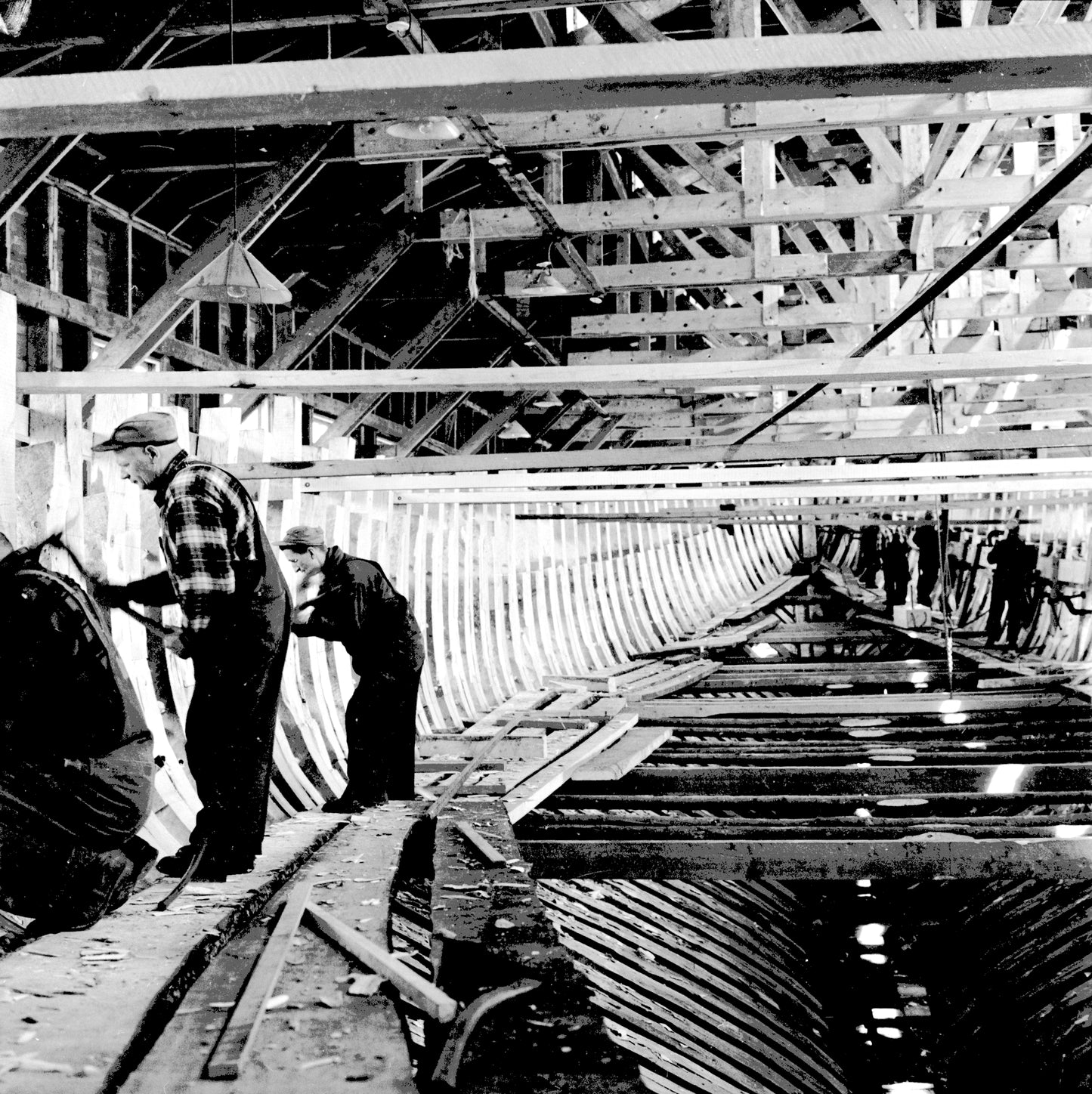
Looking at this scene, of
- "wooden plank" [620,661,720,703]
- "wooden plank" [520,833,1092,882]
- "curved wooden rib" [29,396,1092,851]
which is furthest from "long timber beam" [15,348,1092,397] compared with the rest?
"wooden plank" [620,661,720,703]

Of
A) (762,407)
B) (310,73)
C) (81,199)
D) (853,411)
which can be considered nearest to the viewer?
(310,73)

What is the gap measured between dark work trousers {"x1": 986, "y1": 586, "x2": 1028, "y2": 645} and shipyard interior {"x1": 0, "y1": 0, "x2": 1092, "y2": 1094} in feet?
5.07

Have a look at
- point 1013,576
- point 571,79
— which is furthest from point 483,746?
point 1013,576

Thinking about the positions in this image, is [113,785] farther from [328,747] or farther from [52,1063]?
[328,747]

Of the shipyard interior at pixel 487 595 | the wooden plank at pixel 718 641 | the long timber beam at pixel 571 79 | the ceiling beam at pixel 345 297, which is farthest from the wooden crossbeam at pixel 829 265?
the wooden plank at pixel 718 641

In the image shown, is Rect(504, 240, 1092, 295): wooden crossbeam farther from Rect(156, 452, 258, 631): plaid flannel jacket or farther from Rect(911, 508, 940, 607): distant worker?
Rect(911, 508, 940, 607): distant worker

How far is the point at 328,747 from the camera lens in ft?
21.0

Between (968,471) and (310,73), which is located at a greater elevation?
(310,73)

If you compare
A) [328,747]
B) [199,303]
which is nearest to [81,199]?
[199,303]

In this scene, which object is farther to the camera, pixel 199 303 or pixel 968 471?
pixel 199 303

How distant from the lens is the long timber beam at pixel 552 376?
457 cm

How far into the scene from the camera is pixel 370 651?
5.43m

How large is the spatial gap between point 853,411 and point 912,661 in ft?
8.03

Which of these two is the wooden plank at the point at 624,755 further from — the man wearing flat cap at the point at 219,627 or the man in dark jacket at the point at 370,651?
the man wearing flat cap at the point at 219,627
